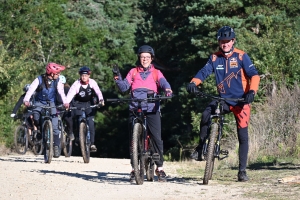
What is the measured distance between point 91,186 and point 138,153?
0.81 metres

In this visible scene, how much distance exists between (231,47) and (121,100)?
1.69 m

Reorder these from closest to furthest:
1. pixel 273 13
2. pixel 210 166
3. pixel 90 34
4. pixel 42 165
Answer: pixel 210 166
pixel 42 165
pixel 273 13
pixel 90 34

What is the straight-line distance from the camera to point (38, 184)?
38.2ft

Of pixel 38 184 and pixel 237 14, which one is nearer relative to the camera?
pixel 38 184

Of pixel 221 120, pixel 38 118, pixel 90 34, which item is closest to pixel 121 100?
pixel 221 120

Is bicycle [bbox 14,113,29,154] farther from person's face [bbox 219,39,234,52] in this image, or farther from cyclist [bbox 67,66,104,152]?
person's face [bbox 219,39,234,52]

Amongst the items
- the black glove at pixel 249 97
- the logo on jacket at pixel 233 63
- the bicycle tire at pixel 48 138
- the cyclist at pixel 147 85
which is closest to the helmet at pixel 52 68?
the bicycle tire at pixel 48 138

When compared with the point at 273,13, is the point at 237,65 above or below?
below

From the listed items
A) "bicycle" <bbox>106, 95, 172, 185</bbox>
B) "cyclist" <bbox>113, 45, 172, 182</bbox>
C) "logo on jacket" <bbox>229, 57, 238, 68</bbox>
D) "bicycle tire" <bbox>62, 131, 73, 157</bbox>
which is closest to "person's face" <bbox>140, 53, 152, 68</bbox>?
"cyclist" <bbox>113, 45, 172, 182</bbox>

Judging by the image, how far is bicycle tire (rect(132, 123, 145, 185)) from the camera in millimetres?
11330

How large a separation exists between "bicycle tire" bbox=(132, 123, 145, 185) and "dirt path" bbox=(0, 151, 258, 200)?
146 mm

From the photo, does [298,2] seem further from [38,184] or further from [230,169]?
[38,184]

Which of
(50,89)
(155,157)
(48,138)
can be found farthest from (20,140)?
(155,157)

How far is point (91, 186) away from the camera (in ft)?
37.0
